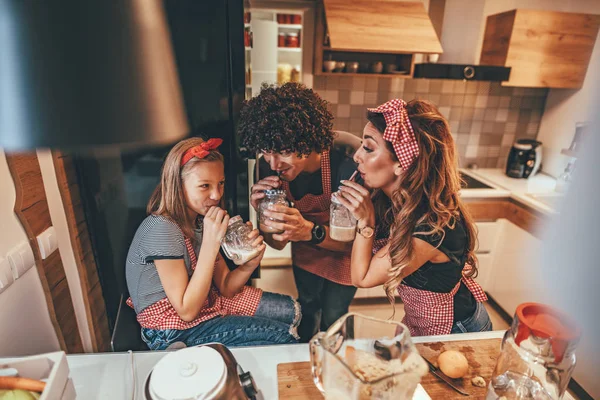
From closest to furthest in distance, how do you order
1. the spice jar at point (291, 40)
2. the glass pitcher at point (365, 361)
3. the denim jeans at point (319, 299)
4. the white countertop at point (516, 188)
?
1. the glass pitcher at point (365, 361)
2. the denim jeans at point (319, 299)
3. the white countertop at point (516, 188)
4. the spice jar at point (291, 40)

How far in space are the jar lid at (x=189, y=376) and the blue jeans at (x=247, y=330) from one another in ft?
0.67

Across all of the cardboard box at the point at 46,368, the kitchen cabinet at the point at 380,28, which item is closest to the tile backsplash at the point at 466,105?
the kitchen cabinet at the point at 380,28

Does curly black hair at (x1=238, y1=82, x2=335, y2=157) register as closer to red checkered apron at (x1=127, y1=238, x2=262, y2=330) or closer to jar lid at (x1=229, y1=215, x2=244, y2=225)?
jar lid at (x1=229, y1=215, x2=244, y2=225)

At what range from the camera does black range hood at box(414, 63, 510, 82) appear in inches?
78.1

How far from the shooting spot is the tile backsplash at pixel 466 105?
234 cm

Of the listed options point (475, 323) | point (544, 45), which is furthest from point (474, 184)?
point (475, 323)

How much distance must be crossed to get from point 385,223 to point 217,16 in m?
0.63

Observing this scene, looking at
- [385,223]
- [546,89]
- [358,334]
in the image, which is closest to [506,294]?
[546,89]

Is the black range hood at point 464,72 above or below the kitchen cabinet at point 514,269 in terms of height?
above

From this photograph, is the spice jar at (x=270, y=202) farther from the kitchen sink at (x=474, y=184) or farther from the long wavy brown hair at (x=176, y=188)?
the kitchen sink at (x=474, y=184)

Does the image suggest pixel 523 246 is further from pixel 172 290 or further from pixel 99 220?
pixel 99 220

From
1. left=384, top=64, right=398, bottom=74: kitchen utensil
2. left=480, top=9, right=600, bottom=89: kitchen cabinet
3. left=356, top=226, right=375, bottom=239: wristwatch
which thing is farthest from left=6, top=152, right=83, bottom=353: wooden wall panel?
left=480, top=9, right=600, bottom=89: kitchen cabinet

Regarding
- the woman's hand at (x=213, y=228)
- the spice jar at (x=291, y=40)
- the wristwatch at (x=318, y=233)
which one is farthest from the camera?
the spice jar at (x=291, y=40)

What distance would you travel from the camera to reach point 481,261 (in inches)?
87.7
